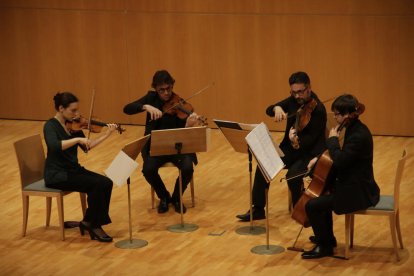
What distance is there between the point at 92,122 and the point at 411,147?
12.9 ft

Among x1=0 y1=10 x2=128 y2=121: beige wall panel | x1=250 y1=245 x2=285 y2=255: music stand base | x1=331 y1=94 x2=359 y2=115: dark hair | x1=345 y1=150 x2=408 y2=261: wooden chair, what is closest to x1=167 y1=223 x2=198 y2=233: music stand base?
x1=250 y1=245 x2=285 y2=255: music stand base

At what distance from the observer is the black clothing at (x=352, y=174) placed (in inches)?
212

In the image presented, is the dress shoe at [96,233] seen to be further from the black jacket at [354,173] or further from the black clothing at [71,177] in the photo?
the black jacket at [354,173]

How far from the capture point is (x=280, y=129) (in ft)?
31.4

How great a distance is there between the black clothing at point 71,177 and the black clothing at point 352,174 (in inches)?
65.7

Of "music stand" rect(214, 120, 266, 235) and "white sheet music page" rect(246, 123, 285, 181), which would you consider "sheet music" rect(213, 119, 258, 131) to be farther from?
"white sheet music page" rect(246, 123, 285, 181)

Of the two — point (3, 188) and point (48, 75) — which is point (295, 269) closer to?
point (3, 188)

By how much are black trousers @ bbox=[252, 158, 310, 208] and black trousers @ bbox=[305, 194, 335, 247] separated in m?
0.65

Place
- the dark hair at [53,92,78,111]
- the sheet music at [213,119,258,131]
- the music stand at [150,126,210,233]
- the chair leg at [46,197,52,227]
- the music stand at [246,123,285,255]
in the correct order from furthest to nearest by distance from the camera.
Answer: the chair leg at [46,197,52,227]
the music stand at [150,126,210,233]
the dark hair at [53,92,78,111]
the sheet music at [213,119,258,131]
the music stand at [246,123,285,255]

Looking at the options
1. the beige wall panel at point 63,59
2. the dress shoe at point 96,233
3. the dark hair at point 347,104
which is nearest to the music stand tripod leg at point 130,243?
the dress shoe at point 96,233

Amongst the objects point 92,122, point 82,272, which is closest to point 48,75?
point 92,122

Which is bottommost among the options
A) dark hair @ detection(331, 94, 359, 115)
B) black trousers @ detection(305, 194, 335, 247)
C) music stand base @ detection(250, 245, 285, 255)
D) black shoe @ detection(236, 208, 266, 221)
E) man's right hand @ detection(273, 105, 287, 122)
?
music stand base @ detection(250, 245, 285, 255)

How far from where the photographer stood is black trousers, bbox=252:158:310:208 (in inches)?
249

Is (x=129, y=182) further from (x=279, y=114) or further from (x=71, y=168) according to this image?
(x=279, y=114)
